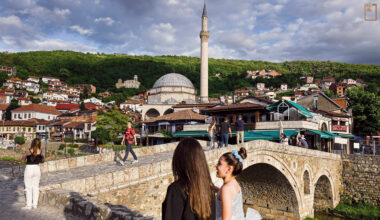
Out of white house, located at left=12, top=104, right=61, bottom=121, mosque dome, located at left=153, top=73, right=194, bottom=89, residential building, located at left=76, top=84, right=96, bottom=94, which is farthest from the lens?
residential building, located at left=76, top=84, right=96, bottom=94

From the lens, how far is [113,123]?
112ft

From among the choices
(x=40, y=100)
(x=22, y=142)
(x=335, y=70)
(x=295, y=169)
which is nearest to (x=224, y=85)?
(x=335, y=70)

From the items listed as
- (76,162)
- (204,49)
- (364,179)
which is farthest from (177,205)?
(204,49)

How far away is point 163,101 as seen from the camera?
40281 millimetres

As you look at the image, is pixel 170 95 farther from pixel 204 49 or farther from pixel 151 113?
pixel 204 49

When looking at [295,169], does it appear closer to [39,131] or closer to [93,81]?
[39,131]

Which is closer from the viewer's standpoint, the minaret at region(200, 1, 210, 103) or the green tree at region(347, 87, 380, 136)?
the green tree at region(347, 87, 380, 136)

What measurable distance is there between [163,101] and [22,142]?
67.6 feet

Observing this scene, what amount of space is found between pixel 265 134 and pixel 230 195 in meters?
17.5

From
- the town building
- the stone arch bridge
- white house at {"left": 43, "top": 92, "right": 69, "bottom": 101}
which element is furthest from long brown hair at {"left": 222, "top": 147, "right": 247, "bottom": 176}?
the town building

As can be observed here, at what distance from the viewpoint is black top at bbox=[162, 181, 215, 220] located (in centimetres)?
197

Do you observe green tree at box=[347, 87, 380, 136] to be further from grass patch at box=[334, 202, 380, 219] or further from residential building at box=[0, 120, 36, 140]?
residential building at box=[0, 120, 36, 140]

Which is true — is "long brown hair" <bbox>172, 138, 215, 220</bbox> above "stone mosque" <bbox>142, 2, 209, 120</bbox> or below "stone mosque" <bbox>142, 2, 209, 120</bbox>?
below

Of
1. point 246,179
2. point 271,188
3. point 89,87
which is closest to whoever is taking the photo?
point 271,188
